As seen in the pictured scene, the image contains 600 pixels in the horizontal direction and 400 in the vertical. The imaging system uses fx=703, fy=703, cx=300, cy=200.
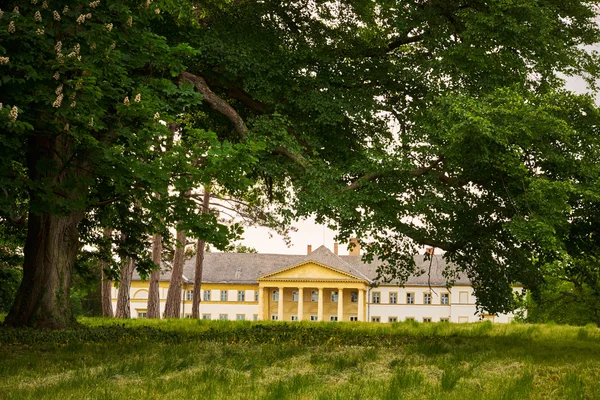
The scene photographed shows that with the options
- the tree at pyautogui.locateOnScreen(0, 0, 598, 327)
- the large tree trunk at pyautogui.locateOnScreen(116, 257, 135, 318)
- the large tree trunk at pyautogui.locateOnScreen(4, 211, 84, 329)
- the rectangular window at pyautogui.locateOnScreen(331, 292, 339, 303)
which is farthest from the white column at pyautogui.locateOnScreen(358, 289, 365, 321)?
the large tree trunk at pyautogui.locateOnScreen(4, 211, 84, 329)

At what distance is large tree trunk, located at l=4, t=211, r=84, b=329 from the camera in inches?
587

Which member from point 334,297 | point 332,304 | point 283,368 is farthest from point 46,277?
point 334,297

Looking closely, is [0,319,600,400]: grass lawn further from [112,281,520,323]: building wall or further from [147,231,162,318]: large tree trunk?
[112,281,520,323]: building wall

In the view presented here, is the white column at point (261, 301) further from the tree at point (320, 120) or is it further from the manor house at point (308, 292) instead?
the tree at point (320, 120)

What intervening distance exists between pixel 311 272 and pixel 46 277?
6622 cm

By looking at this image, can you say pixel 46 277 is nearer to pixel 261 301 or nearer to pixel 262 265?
pixel 261 301

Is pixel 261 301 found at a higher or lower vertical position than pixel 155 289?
lower

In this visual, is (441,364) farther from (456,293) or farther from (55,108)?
(456,293)

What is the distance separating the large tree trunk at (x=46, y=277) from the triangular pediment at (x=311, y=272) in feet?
214

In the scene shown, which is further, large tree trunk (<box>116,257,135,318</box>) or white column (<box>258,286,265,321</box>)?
white column (<box>258,286,265,321</box>)

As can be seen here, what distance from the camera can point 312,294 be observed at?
3246 inches

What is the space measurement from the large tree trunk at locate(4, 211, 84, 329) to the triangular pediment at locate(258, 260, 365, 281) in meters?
65.2

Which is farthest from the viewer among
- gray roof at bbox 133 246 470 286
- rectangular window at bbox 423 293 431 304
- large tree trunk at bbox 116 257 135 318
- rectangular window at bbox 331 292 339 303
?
rectangular window at bbox 423 293 431 304

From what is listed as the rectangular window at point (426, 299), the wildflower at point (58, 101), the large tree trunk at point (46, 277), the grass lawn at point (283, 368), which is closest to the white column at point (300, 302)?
the rectangular window at point (426, 299)
